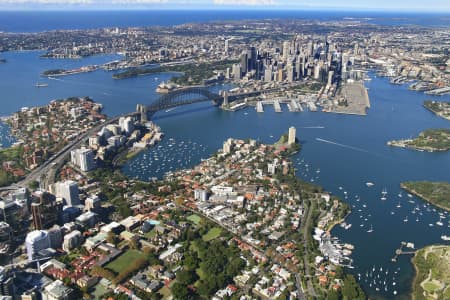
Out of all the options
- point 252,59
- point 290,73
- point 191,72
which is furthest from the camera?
point 191,72

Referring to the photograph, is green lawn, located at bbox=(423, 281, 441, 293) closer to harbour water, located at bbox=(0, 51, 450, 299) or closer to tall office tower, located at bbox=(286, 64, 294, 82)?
harbour water, located at bbox=(0, 51, 450, 299)

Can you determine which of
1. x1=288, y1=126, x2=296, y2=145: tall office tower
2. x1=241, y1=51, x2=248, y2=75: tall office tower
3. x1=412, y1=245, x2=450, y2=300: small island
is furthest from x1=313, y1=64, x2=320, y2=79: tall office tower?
x1=412, y1=245, x2=450, y2=300: small island

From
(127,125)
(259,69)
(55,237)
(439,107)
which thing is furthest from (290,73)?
(55,237)

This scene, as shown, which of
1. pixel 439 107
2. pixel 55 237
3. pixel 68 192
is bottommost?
pixel 55 237

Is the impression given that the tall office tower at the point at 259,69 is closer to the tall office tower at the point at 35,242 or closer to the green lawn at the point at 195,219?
the green lawn at the point at 195,219

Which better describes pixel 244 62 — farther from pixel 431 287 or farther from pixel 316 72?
pixel 431 287

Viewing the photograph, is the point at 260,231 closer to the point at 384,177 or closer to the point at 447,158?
the point at 384,177

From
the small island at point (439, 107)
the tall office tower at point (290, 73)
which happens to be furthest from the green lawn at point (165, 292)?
the tall office tower at point (290, 73)
